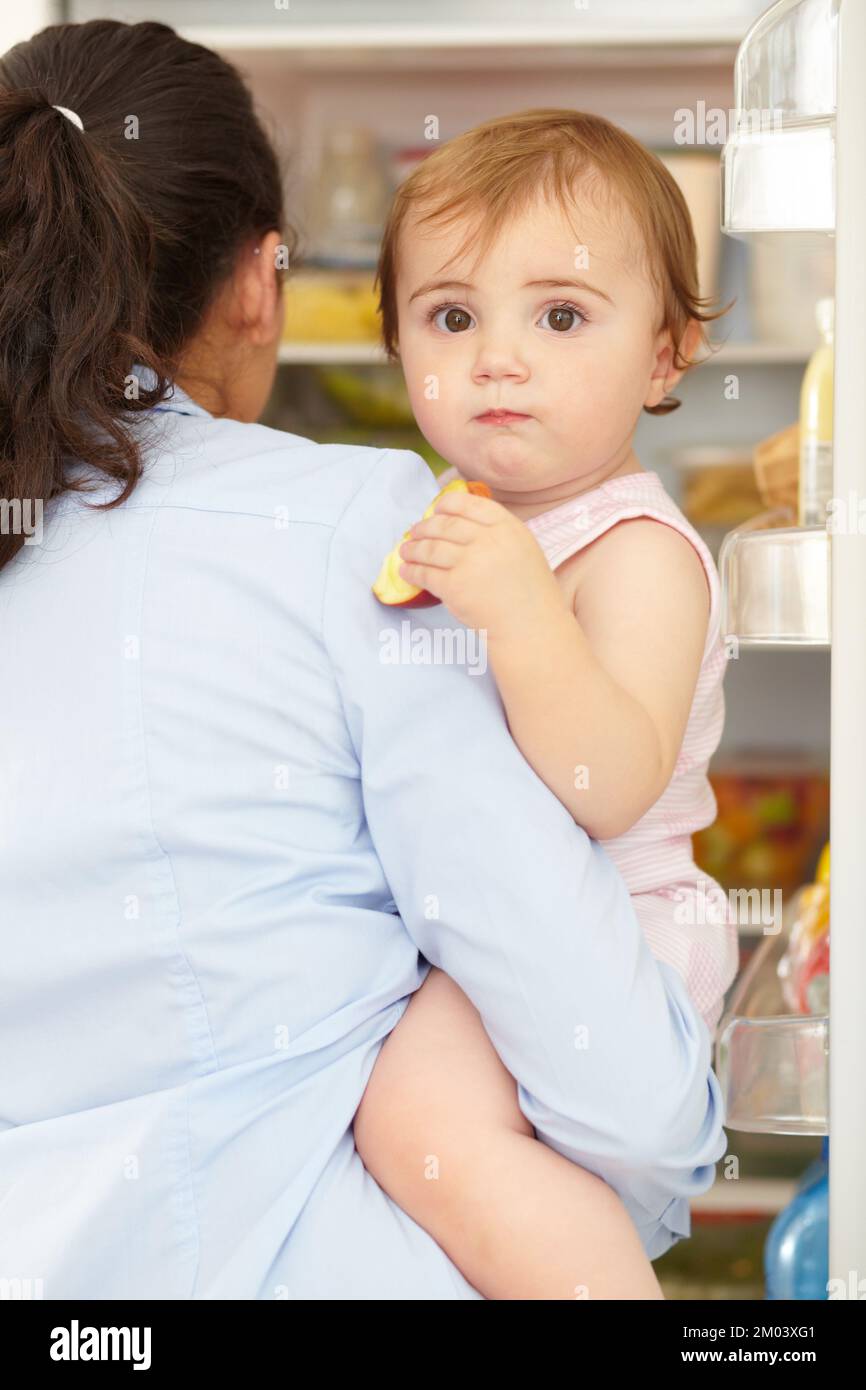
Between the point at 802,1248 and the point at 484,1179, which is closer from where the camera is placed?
the point at 484,1179

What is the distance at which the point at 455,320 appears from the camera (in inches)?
39.1

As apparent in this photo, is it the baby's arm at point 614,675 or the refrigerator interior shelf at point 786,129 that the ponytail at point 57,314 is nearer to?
the baby's arm at point 614,675

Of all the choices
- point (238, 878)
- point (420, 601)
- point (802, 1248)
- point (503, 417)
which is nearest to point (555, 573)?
point (503, 417)

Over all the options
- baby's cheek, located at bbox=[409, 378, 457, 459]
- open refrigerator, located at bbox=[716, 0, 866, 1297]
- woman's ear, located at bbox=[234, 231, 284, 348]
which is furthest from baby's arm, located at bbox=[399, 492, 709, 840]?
woman's ear, located at bbox=[234, 231, 284, 348]

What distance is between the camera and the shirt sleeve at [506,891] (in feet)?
2.41

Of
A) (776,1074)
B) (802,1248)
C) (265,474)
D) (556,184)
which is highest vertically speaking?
(556,184)

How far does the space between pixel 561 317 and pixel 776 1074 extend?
1.72 ft

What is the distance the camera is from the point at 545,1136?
0.79 metres

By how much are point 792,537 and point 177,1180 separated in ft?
1.72

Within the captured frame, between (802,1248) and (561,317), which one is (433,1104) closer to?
(561,317)

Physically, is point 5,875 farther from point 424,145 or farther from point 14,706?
point 424,145

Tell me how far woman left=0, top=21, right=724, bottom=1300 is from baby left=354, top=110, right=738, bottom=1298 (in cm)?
3

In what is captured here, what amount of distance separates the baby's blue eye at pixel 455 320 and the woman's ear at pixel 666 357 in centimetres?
15

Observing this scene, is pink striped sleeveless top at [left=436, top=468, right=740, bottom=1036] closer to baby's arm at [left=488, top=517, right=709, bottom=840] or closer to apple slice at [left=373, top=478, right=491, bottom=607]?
baby's arm at [left=488, top=517, right=709, bottom=840]
